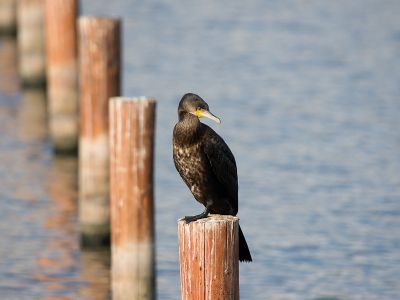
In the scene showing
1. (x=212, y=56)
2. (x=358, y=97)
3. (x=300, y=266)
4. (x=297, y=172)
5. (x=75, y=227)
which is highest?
(x=212, y=56)

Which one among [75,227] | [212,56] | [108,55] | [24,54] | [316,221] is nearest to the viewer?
[108,55]

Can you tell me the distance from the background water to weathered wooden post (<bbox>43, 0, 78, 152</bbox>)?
1.55 feet

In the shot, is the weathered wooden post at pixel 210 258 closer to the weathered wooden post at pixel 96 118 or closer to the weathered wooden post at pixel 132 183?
the weathered wooden post at pixel 132 183

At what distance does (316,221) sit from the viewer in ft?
29.5

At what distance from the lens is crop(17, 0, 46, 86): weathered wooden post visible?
14.2m

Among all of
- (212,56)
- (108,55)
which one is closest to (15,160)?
(108,55)

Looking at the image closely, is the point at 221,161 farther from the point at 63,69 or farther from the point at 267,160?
the point at 267,160

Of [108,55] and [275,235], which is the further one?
[275,235]

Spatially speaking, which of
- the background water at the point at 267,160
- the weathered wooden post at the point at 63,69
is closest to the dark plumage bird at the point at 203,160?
the background water at the point at 267,160

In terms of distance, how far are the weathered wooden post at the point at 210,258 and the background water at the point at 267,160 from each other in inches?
118

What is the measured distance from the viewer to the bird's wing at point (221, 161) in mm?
4575

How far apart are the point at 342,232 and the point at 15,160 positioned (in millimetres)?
4932

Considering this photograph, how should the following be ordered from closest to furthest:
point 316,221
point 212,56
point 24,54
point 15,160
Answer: point 316,221 < point 15,160 < point 24,54 < point 212,56

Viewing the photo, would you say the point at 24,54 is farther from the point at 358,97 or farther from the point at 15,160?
the point at 358,97
